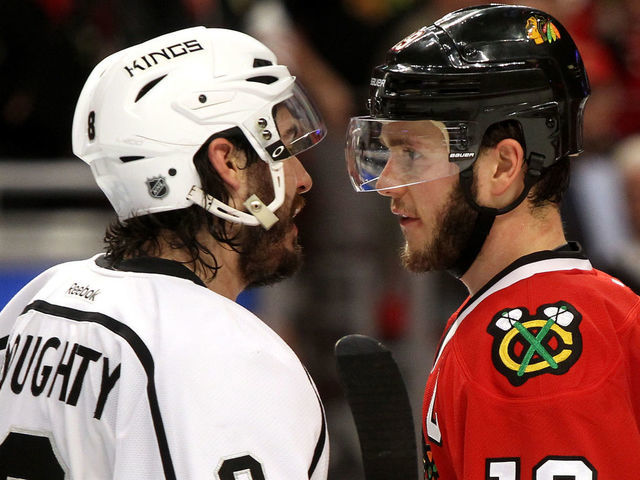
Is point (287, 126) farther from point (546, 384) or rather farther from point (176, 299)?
point (546, 384)

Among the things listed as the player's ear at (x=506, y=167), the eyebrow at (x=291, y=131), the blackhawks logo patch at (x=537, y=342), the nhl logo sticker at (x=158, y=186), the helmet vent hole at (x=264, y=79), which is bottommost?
the blackhawks logo patch at (x=537, y=342)

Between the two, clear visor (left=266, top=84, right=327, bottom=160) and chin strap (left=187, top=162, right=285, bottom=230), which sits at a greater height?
clear visor (left=266, top=84, right=327, bottom=160)

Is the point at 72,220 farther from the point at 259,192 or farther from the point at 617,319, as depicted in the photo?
the point at 617,319

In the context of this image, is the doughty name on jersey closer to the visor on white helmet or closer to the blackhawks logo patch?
the visor on white helmet

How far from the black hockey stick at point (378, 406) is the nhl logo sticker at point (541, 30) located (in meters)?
0.99

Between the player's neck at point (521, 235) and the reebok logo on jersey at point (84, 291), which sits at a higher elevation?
the reebok logo on jersey at point (84, 291)

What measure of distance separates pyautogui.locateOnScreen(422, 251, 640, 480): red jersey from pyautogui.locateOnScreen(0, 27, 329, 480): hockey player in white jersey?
390 mm

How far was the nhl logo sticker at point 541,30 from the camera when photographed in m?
2.97

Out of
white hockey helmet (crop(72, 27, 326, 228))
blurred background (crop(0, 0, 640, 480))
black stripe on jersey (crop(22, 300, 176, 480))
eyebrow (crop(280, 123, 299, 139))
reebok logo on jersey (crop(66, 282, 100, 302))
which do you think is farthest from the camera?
blurred background (crop(0, 0, 640, 480))

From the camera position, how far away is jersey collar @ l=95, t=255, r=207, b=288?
2859 millimetres

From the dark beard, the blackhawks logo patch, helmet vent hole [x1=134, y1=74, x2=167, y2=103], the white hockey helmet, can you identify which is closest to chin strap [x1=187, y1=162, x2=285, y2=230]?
the white hockey helmet

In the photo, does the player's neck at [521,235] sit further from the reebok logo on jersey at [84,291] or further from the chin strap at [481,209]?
the reebok logo on jersey at [84,291]

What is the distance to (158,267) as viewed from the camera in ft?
9.41

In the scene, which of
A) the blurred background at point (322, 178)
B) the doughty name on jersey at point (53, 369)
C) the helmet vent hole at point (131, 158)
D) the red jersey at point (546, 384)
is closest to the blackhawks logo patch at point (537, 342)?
the red jersey at point (546, 384)
